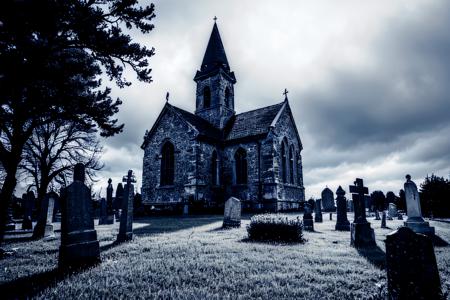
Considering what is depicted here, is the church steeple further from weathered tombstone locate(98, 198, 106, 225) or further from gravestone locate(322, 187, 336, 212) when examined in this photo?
weathered tombstone locate(98, 198, 106, 225)

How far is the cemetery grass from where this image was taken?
119 inches

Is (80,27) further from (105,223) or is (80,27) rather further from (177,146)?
(177,146)

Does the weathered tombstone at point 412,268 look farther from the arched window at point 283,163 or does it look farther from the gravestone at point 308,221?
the arched window at point 283,163

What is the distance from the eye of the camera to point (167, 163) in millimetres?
20391

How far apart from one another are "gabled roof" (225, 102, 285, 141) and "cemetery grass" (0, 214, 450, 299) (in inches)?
578

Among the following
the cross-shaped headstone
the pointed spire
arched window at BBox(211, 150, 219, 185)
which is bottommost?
the cross-shaped headstone

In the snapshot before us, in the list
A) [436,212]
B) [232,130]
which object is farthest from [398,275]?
[232,130]

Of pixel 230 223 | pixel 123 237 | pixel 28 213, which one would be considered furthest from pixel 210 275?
pixel 28 213

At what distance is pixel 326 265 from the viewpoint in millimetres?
4227

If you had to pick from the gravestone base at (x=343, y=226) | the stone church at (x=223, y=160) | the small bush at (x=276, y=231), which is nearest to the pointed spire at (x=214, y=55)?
the stone church at (x=223, y=160)

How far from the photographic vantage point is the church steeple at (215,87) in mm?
23703

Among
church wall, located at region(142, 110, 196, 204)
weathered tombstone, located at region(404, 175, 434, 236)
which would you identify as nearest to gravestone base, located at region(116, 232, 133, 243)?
weathered tombstone, located at region(404, 175, 434, 236)

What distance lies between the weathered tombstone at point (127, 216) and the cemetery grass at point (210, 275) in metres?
1.47

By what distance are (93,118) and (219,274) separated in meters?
6.33
